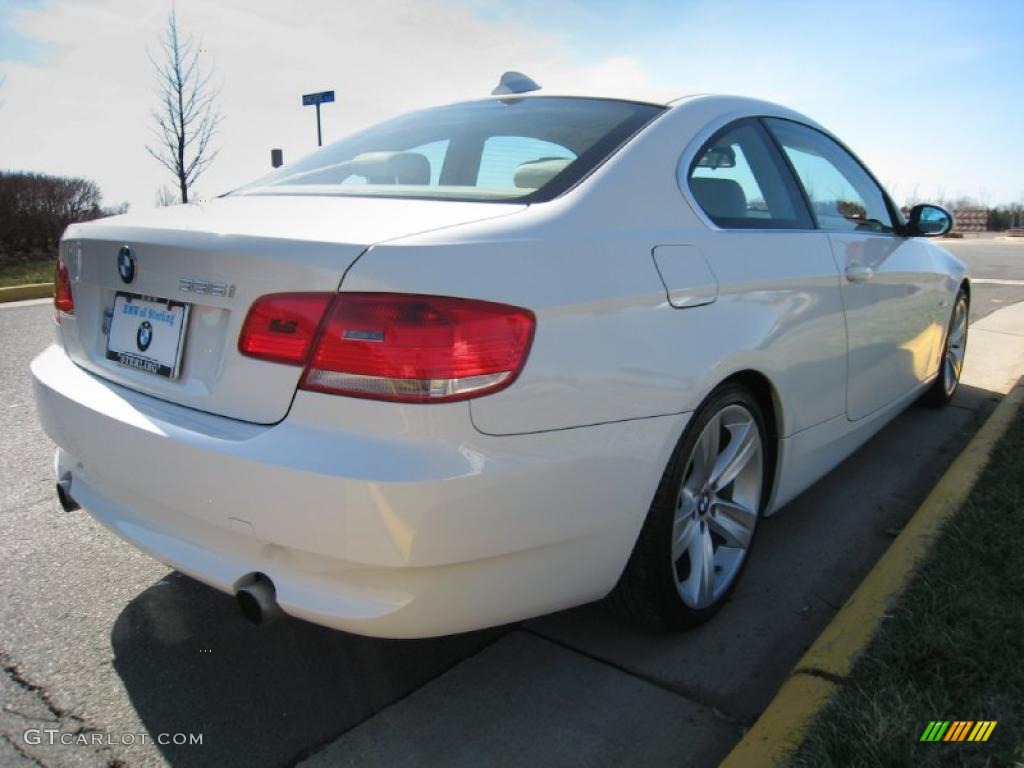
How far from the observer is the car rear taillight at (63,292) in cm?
241

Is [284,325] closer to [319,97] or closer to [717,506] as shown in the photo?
[717,506]

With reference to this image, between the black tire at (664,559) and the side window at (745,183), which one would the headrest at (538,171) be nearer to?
the side window at (745,183)

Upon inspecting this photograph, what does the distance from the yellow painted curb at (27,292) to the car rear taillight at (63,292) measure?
32.4ft

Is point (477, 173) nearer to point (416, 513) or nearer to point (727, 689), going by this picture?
point (416, 513)

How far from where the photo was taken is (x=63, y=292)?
2.47 m

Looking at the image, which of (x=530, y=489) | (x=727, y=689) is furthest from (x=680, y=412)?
(x=727, y=689)

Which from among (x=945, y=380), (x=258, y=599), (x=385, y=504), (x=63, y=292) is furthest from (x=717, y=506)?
(x=945, y=380)

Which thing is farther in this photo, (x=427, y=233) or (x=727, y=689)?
(x=727, y=689)

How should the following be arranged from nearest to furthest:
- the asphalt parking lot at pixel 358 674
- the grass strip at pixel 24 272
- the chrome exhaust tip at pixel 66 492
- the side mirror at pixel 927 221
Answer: the asphalt parking lot at pixel 358 674, the chrome exhaust tip at pixel 66 492, the side mirror at pixel 927 221, the grass strip at pixel 24 272

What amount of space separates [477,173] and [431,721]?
1587 millimetres

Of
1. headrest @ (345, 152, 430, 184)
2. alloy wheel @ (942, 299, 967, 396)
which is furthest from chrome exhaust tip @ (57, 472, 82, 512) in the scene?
alloy wheel @ (942, 299, 967, 396)

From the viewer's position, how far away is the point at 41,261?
15898mm

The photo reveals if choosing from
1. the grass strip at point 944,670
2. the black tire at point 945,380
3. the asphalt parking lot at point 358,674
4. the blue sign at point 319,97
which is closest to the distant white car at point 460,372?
the asphalt parking lot at point 358,674

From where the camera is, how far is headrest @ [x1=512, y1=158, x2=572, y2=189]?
2.16 meters
